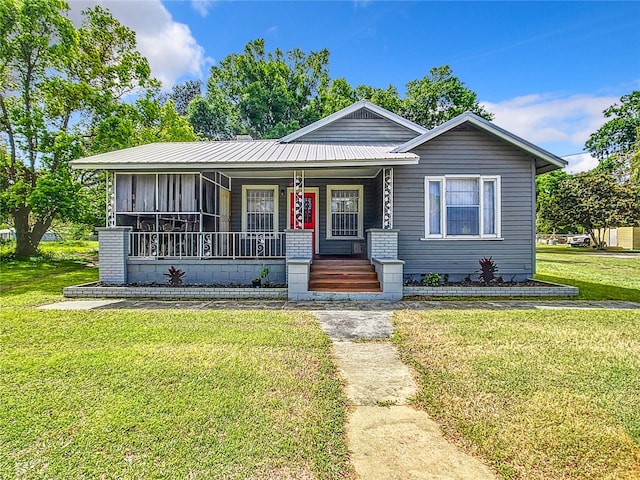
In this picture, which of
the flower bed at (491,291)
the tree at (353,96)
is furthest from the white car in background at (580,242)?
the flower bed at (491,291)

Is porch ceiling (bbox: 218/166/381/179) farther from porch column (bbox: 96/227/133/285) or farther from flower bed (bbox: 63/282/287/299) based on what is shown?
flower bed (bbox: 63/282/287/299)

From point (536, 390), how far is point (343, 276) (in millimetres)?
6058

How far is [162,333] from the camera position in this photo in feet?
17.6

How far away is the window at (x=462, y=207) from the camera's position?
392 inches

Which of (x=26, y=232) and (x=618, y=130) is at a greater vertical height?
(x=618, y=130)

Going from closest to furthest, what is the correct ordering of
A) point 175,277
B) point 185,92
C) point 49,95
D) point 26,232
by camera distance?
point 175,277 < point 49,95 < point 26,232 < point 185,92

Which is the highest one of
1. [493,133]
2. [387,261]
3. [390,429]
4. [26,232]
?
[493,133]

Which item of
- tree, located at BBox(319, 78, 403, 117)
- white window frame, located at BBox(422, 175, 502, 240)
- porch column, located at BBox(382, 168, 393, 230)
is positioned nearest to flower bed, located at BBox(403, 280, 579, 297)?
white window frame, located at BBox(422, 175, 502, 240)

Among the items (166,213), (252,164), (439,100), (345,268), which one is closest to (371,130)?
(252,164)

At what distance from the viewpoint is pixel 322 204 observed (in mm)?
12156

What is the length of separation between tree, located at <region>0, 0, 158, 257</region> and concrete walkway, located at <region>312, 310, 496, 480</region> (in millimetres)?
14875

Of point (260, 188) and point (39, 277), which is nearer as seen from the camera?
point (39, 277)

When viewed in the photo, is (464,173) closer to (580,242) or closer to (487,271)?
(487,271)

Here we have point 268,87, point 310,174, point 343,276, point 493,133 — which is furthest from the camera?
point 268,87
